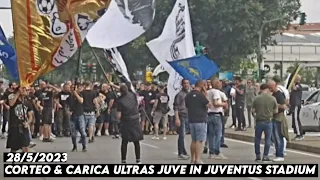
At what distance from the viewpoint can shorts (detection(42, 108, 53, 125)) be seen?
24719 mm

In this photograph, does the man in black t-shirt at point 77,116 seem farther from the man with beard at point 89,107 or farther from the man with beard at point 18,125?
the man with beard at point 18,125

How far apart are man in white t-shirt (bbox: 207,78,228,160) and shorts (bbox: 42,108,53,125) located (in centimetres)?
808

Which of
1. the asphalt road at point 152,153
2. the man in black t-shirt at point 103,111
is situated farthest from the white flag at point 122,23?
the man in black t-shirt at point 103,111

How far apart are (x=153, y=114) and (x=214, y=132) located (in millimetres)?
8505

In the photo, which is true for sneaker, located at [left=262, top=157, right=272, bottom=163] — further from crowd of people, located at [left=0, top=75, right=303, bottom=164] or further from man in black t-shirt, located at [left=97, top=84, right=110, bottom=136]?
man in black t-shirt, located at [left=97, top=84, right=110, bottom=136]

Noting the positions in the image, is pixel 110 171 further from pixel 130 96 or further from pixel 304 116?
pixel 304 116

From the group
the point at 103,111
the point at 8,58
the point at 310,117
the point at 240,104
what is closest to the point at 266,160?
the point at 310,117

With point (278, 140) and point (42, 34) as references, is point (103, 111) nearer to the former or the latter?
point (278, 140)

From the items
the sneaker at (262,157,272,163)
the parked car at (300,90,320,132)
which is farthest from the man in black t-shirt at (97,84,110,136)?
the sneaker at (262,157,272,163)

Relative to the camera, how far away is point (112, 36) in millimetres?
20469

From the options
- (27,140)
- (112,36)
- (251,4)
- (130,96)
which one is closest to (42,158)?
(27,140)

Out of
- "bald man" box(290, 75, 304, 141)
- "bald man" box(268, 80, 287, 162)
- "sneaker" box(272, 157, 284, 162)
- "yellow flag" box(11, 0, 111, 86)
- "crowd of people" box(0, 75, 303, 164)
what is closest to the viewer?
"yellow flag" box(11, 0, 111, 86)

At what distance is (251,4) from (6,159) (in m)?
37.9

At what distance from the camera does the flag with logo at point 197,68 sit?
753 inches
